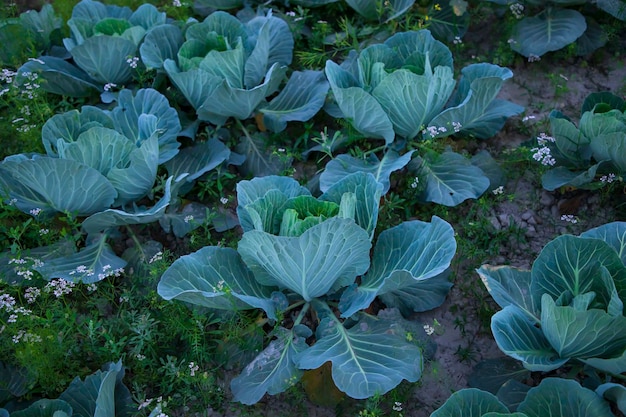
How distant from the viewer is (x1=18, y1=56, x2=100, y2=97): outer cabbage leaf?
4449 mm

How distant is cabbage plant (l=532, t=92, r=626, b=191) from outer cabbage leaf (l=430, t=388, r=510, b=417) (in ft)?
5.19

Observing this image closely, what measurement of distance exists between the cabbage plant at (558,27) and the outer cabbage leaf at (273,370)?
2725mm

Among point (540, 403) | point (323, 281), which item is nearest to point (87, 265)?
point (323, 281)

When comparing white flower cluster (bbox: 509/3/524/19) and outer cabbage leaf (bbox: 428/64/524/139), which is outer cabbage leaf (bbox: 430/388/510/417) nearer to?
outer cabbage leaf (bbox: 428/64/524/139)

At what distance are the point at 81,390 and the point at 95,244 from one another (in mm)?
942

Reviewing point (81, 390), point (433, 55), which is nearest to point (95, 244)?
point (81, 390)

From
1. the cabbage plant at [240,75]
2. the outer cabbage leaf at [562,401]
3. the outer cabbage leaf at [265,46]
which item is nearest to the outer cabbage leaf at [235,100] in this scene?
the cabbage plant at [240,75]

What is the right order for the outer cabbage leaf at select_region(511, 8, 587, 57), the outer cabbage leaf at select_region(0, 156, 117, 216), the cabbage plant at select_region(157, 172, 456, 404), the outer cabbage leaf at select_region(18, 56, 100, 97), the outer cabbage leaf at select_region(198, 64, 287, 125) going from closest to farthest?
1. the cabbage plant at select_region(157, 172, 456, 404)
2. the outer cabbage leaf at select_region(0, 156, 117, 216)
3. the outer cabbage leaf at select_region(198, 64, 287, 125)
4. the outer cabbage leaf at select_region(18, 56, 100, 97)
5. the outer cabbage leaf at select_region(511, 8, 587, 57)

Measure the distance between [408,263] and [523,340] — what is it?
2.11 ft

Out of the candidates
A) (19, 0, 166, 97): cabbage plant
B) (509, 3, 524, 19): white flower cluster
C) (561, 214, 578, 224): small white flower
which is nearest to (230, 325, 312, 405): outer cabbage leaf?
(561, 214, 578, 224): small white flower

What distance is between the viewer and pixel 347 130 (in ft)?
14.2

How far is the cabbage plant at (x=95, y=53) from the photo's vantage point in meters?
4.39

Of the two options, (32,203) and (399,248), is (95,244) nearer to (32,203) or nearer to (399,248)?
(32,203)

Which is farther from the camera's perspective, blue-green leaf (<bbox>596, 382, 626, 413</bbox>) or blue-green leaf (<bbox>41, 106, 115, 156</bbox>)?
blue-green leaf (<bbox>41, 106, 115, 156</bbox>)
